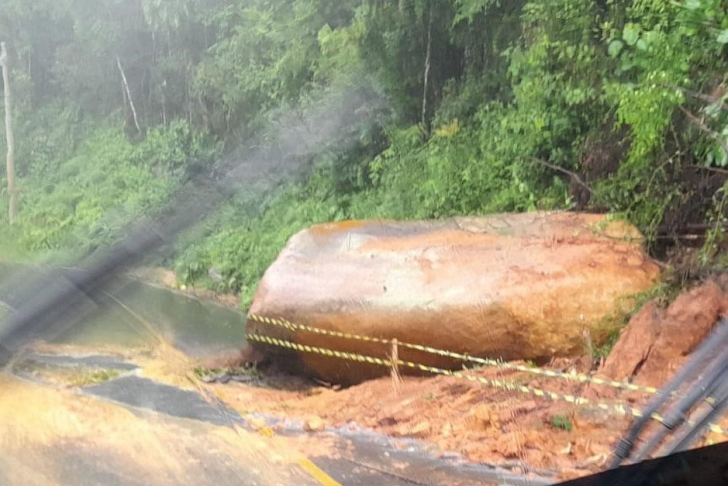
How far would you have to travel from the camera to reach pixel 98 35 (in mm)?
8148

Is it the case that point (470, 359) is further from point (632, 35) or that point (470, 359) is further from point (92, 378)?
point (92, 378)

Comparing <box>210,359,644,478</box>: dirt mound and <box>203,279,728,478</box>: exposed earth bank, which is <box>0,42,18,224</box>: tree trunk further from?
<box>203,279,728,478</box>: exposed earth bank

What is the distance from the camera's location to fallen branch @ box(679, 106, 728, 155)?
14.5 feet

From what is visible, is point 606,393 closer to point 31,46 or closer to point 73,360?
point 73,360

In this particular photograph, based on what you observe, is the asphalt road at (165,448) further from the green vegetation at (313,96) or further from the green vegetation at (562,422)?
the green vegetation at (313,96)

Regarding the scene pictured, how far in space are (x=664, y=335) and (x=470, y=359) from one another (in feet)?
4.78

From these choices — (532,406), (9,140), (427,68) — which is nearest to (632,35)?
(532,406)

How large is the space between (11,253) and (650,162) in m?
5.83

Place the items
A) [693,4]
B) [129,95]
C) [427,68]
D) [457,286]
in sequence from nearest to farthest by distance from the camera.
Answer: [693,4], [457,286], [427,68], [129,95]

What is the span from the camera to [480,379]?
15.6 feet

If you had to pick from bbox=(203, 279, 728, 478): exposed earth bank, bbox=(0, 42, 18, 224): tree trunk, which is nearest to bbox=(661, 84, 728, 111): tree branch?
bbox=(203, 279, 728, 478): exposed earth bank

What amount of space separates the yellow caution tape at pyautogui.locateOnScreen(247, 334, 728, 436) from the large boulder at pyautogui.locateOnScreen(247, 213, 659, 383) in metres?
0.07

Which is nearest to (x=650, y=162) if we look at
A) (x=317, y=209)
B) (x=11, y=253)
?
(x=317, y=209)

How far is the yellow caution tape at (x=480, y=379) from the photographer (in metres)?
3.39
